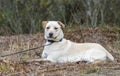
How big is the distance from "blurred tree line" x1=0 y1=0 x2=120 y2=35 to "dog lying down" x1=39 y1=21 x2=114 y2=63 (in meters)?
6.73

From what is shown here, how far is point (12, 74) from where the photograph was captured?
8391 millimetres

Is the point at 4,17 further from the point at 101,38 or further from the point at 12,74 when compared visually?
the point at 12,74

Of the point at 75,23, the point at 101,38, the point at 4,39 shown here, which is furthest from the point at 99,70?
the point at 75,23

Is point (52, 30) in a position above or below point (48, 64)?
above

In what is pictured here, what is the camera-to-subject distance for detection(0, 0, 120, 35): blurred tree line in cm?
1706

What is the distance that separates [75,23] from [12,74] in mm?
8586

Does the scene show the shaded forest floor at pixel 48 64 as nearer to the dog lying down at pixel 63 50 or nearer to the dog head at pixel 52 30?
the dog lying down at pixel 63 50

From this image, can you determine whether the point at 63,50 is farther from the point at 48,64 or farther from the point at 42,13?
the point at 42,13

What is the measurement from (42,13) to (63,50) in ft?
25.0

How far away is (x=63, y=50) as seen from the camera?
10.2 m

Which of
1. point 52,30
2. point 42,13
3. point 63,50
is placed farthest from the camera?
point 42,13

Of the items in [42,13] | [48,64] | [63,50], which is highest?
[42,13]

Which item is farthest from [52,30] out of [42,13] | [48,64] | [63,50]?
[42,13]

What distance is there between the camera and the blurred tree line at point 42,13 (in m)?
17.1
